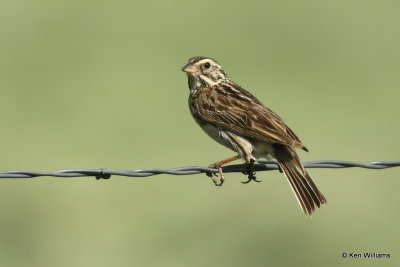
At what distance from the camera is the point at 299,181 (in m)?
8.07

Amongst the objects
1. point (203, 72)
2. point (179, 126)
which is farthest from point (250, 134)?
point (179, 126)

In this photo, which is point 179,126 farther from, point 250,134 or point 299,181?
point 299,181

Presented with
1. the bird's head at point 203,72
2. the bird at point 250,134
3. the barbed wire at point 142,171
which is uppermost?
the bird's head at point 203,72

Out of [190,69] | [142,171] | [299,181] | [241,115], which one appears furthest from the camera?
[190,69]

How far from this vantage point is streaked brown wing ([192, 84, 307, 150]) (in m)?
8.12

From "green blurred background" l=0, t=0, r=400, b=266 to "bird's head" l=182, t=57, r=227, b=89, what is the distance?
254 centimetres

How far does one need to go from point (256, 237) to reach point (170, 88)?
15.6ft

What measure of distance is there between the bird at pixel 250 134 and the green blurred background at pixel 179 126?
8.76 ft

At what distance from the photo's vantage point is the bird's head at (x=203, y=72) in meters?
9.41

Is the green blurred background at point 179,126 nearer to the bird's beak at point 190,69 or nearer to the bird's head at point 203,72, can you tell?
the bird's head at point 203,72

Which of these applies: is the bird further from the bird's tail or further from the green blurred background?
the green blurred background

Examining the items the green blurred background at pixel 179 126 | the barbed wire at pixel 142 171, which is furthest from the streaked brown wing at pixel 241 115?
the green blurred background at pixel 179 126

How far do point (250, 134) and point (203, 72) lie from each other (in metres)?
1.48

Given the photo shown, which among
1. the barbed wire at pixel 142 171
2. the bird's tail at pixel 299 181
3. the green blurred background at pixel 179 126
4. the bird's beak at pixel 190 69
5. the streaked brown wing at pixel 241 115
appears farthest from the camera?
the green blurred background at pixel 179 126
